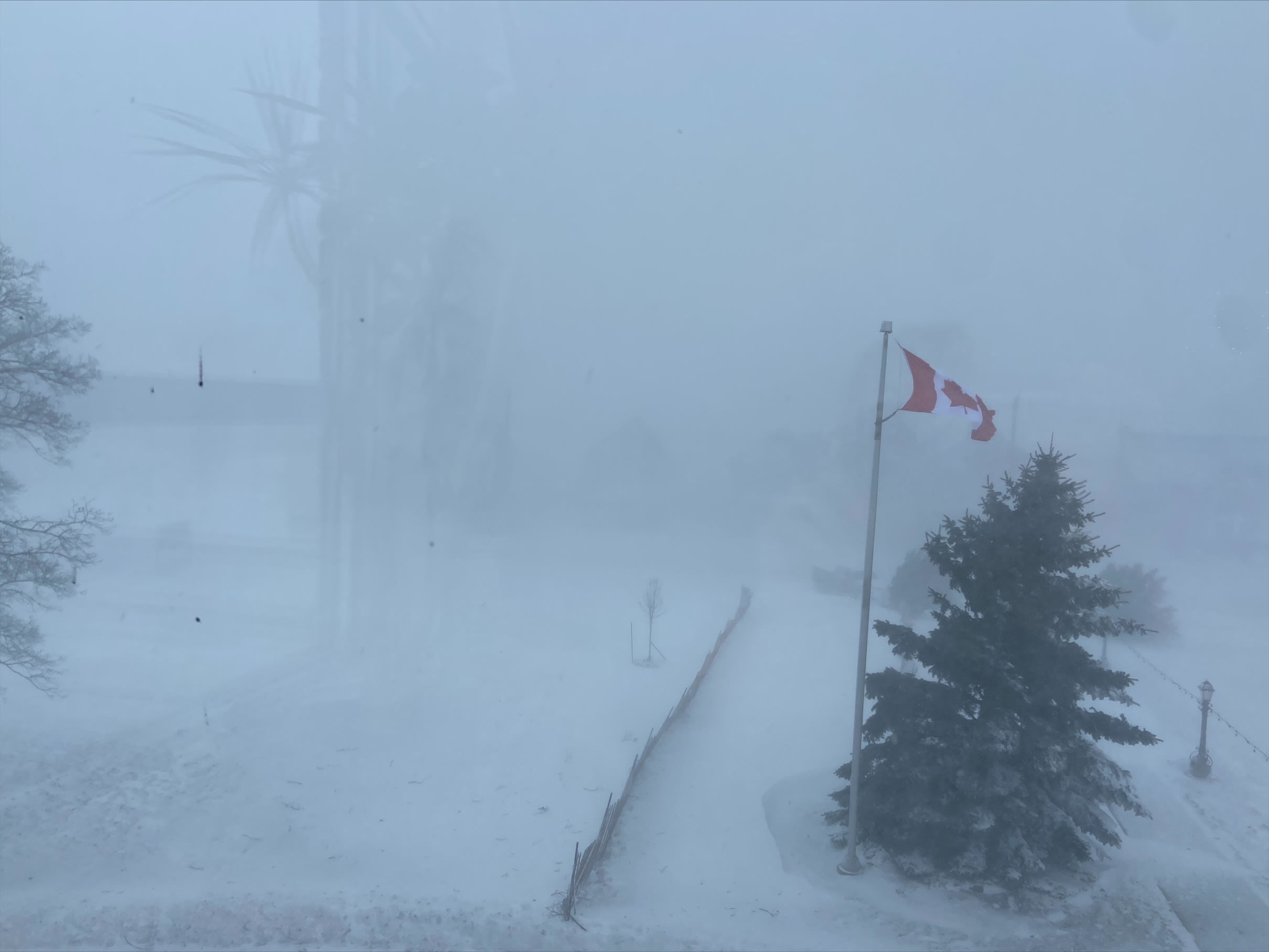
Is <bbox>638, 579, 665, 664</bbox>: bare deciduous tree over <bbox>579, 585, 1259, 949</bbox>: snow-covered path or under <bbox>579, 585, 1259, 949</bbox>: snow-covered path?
under

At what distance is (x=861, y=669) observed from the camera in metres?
9.93

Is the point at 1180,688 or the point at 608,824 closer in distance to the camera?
the point at 608,824

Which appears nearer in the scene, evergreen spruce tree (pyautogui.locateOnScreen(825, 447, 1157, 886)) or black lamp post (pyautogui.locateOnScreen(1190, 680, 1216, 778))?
evergreen spruce tree (pyautogui.locateOnScreen(825, 447, 1157, 886))

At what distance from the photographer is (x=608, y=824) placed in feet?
35.7

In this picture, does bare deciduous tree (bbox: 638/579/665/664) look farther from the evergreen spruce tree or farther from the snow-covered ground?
the evergreen spruce tree

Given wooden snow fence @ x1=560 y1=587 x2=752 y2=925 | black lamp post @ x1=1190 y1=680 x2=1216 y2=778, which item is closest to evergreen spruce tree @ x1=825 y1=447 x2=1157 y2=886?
wooden snow fence @ x1=560 y1=587 x2=752 y2=925

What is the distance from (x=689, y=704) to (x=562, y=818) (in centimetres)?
609

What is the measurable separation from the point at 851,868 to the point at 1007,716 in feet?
9.02

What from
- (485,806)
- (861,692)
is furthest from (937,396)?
(485,806)

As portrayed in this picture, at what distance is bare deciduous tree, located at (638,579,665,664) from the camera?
24.1m

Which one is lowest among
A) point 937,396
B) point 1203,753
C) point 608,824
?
point 608,824

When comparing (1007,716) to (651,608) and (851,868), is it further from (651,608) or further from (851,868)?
(651,608)

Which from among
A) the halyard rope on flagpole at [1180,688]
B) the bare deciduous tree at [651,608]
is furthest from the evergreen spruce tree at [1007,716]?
the bare deciduous tree at [651,608]

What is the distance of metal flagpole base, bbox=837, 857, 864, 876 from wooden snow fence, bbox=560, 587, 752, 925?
3.08 metres
